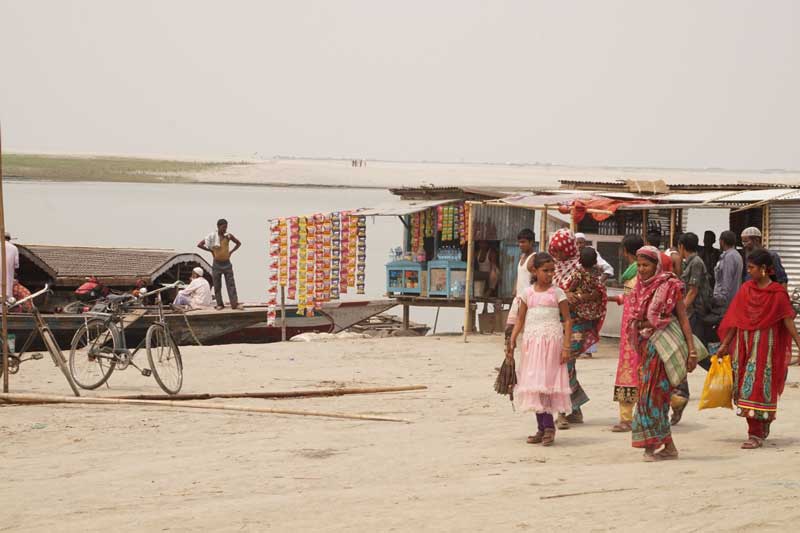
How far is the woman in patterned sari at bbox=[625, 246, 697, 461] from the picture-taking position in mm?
7090

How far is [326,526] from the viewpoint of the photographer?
5465 mm

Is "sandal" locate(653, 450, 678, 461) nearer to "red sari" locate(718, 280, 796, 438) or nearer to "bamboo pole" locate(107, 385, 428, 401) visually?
"red sari" locate(718, 280, 796, 438)

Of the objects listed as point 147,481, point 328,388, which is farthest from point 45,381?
point 147,481

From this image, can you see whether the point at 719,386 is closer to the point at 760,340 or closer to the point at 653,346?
the point at 760,340

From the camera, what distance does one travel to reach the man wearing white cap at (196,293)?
18.6 metres

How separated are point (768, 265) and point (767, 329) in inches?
16.0

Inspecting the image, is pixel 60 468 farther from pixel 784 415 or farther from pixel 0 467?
pixel 784 415

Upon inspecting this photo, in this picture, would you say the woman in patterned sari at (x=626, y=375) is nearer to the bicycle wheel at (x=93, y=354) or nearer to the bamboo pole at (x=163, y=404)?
the bamboo pole at (x=163, y=404)

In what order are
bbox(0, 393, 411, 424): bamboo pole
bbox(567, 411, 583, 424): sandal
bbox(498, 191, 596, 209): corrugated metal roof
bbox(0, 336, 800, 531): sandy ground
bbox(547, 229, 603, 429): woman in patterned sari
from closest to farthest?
bbox(0, 336, 800, 531): sandy ground
bbox(547, 229, 603, 429): woman in patterned sari
bbox(567, 411, 583, 424): sandal
bbox(0, 393, 411, 424): bamboo pole
bbox(498, 191, 596, 209): corrugated metal roof

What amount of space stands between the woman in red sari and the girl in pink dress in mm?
1093

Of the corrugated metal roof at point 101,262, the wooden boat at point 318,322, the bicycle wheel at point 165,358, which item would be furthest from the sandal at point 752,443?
the wooden boat at point 318,322

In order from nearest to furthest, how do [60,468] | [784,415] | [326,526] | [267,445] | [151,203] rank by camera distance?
[326,526] < [60,468] < [267,445] < [784,415] < [151,203]

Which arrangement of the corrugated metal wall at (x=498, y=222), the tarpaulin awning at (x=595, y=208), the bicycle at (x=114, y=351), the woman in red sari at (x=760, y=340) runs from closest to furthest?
the woman in red sari at (x=760, y=340), the bicycle at (x=114, y=351), the tarpaulin awning at (x=595, y=208), the corrugated metal wall at (x=498, y=222)

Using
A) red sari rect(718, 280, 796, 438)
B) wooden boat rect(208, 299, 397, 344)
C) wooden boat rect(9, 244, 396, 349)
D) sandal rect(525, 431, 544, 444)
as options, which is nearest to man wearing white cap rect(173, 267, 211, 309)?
wooden boat rect(9, 244, 396, 349)
